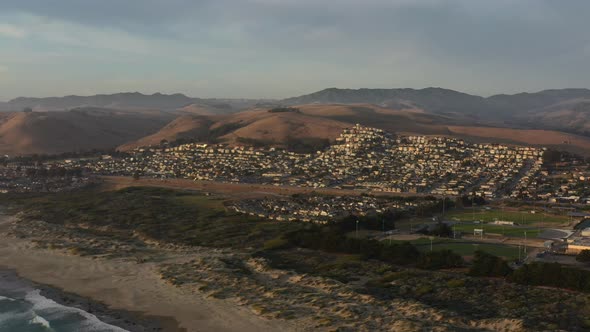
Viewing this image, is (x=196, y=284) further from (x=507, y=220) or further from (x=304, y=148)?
(x=304, y=148)

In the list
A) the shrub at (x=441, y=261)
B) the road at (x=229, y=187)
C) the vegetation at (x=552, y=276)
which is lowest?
the road at (x=229, y=187)

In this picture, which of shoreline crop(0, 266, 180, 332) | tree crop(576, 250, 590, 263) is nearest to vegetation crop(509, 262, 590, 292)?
tree crop(576, 250, 590, 263)

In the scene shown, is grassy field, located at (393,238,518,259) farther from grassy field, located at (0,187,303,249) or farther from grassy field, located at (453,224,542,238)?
grassy field, located at (0,187,303,249)

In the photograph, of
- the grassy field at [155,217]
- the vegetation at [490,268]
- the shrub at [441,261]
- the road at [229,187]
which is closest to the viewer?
A: the vegetation at [490,268]

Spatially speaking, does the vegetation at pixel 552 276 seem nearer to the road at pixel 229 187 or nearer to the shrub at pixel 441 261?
the shrub at pixel 441 261

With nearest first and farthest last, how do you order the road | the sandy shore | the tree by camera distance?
the sandy shore < the tree < the road

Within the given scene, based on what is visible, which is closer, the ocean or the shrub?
the ocean

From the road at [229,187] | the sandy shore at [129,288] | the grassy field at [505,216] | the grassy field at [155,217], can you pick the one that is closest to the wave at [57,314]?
the sandy shore at [129,288]
